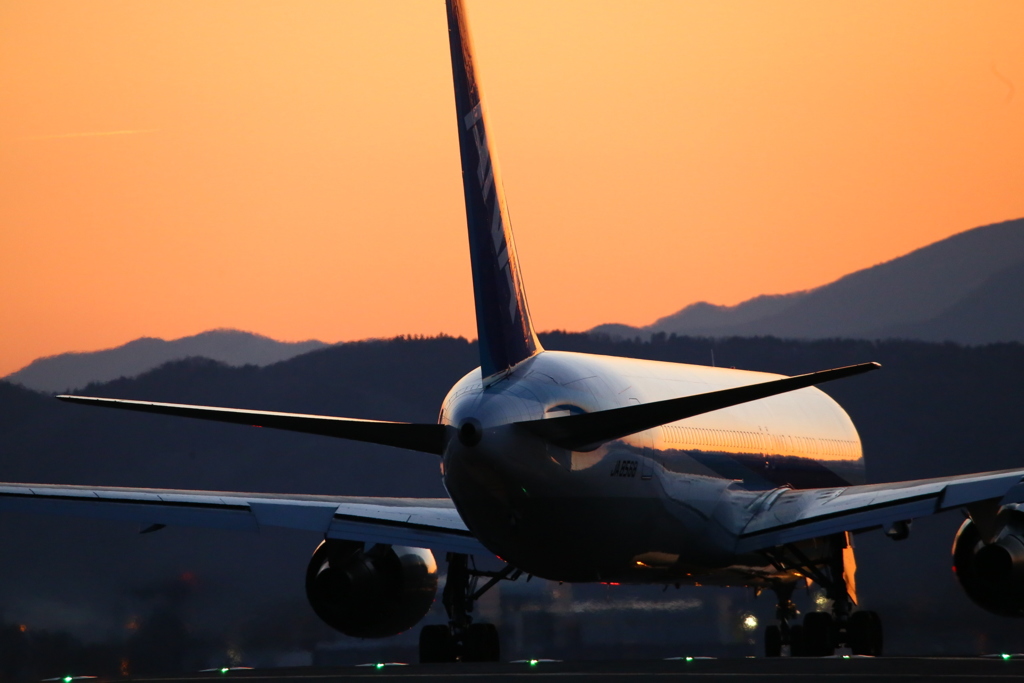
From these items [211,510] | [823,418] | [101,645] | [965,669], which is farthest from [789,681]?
[101,645]

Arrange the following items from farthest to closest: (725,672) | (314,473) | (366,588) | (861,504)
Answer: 1. (314,473)
2. (366,588)
3. (861,504)
4. (725,672)

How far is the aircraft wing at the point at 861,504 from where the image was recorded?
19156mm

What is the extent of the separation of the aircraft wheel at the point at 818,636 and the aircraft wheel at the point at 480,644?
4986 mm

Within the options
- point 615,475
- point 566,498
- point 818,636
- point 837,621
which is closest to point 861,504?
point 837,621

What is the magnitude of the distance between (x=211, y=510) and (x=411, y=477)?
43796 mm

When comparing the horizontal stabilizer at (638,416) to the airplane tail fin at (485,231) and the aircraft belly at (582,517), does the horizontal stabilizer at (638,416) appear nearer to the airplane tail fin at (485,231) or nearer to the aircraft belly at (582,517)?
the aircraft belly at (582,517)

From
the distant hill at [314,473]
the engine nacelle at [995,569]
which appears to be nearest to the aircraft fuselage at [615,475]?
the engine nacelle at [995,569]

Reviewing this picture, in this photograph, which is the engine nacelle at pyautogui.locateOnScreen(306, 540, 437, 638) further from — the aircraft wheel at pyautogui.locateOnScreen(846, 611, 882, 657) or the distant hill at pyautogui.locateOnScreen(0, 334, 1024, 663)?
the aircraft wheel at pyautogui.locateOnScreen(846, 611, 882, 657)

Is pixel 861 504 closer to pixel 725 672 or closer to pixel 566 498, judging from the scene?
pixel 566 498

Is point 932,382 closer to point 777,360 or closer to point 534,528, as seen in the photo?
point 777,360

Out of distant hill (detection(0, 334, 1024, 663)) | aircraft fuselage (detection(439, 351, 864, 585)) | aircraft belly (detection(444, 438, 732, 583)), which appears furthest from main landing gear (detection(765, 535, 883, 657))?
distant hill (detection(0, 334, 1024, 663))

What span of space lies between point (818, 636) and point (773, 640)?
461 cm

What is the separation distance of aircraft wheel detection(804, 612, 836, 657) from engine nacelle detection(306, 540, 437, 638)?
600 cm

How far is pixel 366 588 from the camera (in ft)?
73.8
